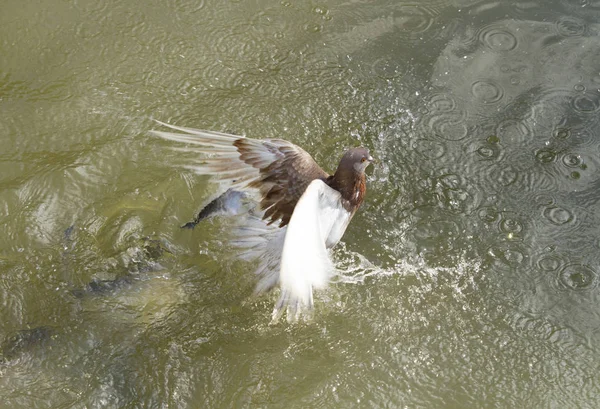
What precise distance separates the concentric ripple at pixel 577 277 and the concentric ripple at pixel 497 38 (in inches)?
52.3

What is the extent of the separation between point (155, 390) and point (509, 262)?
1.50 metres

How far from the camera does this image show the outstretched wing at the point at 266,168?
2.39m

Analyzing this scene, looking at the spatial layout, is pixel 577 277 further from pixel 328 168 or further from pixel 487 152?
pixel 328 168

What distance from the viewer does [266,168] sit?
7.96 feet

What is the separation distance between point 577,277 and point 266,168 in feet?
4.46

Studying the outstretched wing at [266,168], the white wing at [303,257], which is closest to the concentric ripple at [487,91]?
the outstretched wing at [266,168]

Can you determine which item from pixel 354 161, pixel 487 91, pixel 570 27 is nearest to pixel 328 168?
pixel 354 161

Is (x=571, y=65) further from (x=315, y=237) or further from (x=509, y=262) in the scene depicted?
(x=315, y=237)

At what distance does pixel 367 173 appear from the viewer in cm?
280

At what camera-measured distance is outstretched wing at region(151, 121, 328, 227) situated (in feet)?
7.85

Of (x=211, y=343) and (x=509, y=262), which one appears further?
(x=509, y=262)

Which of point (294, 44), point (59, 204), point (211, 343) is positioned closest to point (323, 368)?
point (211, 343)

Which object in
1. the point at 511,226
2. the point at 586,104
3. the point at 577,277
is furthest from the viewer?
the point at 586,104

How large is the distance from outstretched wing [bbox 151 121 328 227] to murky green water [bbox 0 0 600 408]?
296 mm
